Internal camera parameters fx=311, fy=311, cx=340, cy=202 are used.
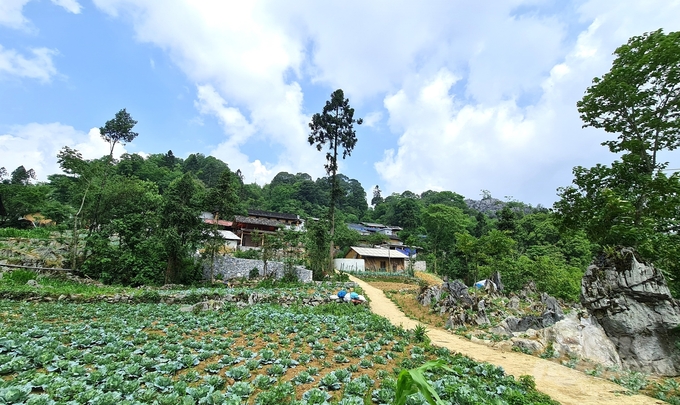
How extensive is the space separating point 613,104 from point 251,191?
215ft

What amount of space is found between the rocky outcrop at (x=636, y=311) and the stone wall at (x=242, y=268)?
1752cm

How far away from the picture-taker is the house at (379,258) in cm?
3953

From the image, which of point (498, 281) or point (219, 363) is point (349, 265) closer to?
point (498, 281)

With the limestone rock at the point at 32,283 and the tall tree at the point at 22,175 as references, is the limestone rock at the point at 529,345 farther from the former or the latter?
the tall tree at the point at 22,175

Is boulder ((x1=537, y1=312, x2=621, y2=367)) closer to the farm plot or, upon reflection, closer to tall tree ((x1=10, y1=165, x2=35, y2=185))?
the farm plot

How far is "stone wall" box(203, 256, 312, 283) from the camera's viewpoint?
2258 centimetres

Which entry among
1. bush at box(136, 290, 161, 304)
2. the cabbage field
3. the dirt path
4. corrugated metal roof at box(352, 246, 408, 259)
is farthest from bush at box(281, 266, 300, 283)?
corrugated metal roof at box(352, 246, 408, 259)

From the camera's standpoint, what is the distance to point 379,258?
4034 centimetres

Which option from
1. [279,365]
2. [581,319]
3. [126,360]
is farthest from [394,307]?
[126,360]

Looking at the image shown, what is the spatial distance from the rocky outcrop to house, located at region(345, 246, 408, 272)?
97.0ft

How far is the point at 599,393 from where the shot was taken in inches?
252

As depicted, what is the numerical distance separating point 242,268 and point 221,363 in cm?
1805

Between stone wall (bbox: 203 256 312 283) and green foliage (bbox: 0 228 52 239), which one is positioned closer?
stone wall (bbox: 203 256 312 283)

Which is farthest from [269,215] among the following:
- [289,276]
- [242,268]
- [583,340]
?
[583,340]
